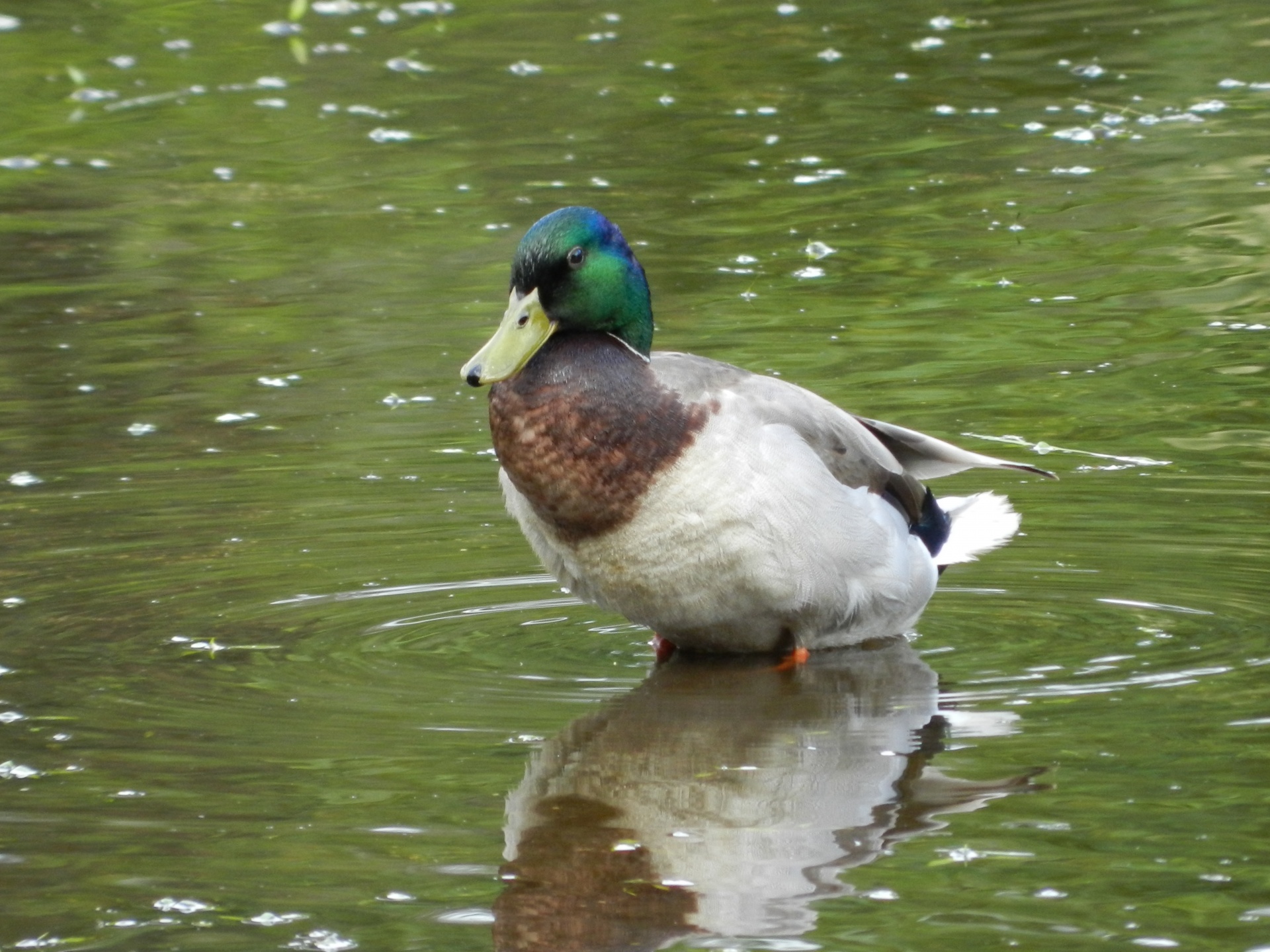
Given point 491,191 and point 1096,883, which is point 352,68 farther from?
point 1096,883

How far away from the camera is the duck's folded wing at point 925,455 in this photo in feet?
21.4

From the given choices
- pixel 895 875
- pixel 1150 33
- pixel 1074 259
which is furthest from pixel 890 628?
pixel 1150 33

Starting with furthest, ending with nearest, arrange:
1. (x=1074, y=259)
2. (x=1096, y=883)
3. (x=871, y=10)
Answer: (x=871, y=10) → (x=1074, y=259) → (x=1096, y=883)

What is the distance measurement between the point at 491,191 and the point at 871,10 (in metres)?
4.68

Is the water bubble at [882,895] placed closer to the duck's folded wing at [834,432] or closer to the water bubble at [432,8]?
the duck's folded wing at [834,432]

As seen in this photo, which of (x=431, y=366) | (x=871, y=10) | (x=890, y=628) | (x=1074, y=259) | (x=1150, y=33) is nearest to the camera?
(x=890, y=628)

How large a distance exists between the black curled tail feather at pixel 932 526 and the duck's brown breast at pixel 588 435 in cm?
108

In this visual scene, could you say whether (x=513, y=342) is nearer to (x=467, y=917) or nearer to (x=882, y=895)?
(x=467, y=917)

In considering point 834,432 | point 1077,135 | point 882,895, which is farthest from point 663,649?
point 1077,135

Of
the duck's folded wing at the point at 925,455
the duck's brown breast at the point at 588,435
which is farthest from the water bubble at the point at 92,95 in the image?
the duck's brown breast at the point at 588,435

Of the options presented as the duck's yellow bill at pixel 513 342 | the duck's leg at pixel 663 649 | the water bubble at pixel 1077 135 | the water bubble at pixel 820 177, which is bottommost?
the duck's leg at pixel 663 649

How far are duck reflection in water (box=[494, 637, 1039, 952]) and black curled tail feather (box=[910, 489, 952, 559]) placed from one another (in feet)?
1.57

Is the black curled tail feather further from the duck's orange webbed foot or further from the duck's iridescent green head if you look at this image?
the duck's iridescent green head

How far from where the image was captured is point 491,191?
1293 centimetres
